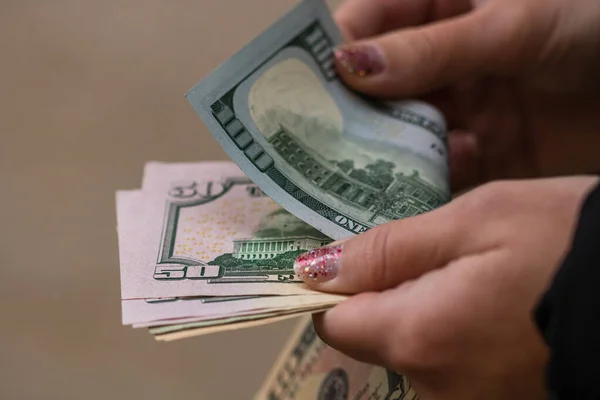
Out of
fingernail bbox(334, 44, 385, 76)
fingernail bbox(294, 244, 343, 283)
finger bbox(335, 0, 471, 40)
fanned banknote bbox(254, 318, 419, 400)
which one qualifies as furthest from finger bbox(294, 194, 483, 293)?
finger bbox(335, 0, 471, 40)

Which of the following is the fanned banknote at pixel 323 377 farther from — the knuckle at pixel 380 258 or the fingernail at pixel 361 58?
the fingernail at pixel 361 58

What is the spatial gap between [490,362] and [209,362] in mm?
673

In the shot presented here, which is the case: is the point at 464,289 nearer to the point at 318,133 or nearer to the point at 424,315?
the point at 424,315

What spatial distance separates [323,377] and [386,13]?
0.46 m

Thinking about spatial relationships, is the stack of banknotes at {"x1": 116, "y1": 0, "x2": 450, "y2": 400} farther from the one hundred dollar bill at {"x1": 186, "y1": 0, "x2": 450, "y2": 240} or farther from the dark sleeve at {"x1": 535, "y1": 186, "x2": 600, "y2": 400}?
the dark sleeve at {"x1": 535, "y1": 186, "x2": 600, "y2": 400}

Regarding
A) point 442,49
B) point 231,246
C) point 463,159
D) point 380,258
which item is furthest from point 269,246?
point 463,159

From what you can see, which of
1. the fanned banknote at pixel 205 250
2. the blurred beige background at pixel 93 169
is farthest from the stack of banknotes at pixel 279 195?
the blurred beige background at pixel 93 169

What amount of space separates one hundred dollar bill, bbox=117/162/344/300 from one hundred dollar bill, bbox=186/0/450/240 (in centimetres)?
4

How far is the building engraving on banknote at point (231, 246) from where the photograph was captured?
0.52 metres

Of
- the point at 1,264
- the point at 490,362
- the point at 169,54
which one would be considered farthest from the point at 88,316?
the point at 490,362

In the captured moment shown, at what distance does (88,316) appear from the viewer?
3.33ft

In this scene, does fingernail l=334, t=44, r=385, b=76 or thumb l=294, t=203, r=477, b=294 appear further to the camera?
fingernail l=334, t=44, r=385, b=76

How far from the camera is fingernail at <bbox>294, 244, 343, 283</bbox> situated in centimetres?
46

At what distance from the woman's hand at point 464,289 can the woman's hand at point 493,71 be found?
28cm
